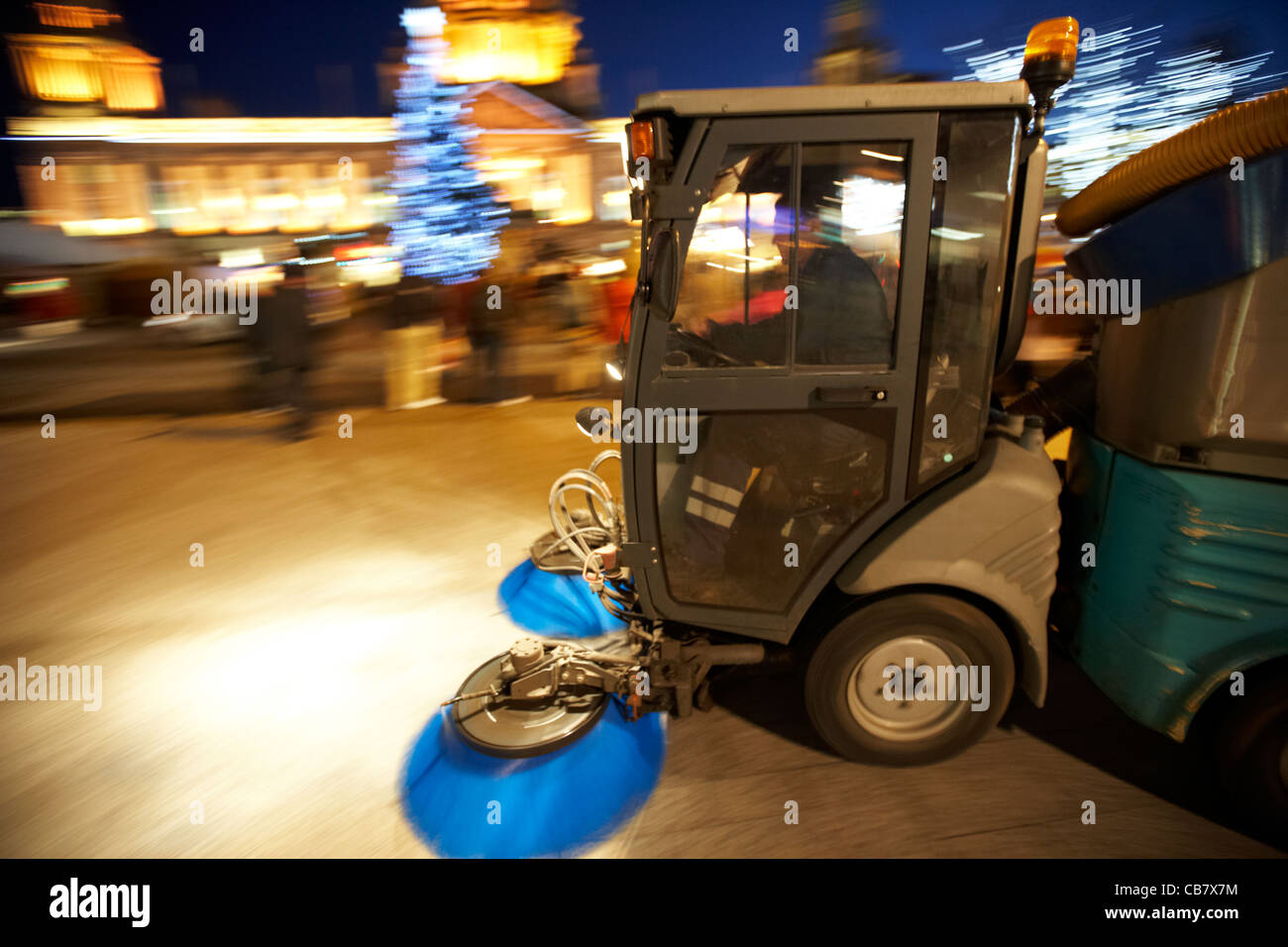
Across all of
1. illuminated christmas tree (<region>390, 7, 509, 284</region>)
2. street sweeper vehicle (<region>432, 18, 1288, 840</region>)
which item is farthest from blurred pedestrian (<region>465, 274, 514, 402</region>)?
illuminated christmas tree (<region>390, 7, 509, 284</region>)

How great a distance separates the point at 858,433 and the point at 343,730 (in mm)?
2615

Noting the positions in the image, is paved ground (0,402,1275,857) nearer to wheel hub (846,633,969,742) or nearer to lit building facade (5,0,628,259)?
wheel hub (846,633,969,742)

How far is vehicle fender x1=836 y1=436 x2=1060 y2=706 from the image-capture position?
2.43 metres

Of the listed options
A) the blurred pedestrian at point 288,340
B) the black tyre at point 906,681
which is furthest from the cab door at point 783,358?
the blurred pedestrian at point 288,340

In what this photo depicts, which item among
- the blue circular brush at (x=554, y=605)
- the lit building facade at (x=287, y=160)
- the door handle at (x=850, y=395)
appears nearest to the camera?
the door handle at (x=850, y=395)

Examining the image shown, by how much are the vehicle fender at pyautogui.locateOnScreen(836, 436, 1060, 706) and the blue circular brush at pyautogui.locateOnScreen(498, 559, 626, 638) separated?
5.80 ft

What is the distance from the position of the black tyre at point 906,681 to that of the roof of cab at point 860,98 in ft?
5.57

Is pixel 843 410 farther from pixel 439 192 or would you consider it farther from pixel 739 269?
pixel 439 192

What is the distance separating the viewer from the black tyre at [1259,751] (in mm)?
2244

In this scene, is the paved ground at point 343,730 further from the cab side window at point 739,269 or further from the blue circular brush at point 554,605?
the cab side window at point 739,269

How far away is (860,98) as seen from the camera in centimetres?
215

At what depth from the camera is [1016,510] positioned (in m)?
2.43

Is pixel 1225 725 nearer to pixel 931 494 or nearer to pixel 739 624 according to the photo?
pixel 931 494

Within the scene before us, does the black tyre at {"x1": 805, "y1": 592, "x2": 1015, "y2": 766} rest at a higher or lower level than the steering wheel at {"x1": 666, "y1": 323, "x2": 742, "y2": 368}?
lower
